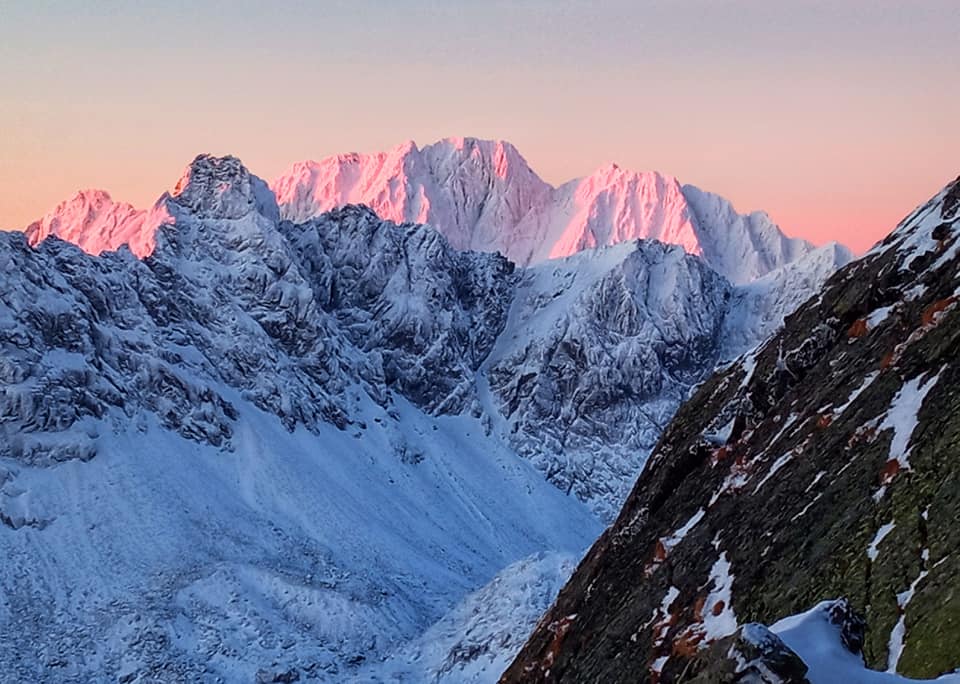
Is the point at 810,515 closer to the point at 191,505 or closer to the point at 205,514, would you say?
the point at 205,514

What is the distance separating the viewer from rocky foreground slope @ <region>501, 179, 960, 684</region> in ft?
53.9

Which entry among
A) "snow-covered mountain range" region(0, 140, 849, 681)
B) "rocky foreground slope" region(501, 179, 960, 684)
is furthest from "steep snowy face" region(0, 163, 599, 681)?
"rocky foreground slope" region(501, 179, 960, 684)

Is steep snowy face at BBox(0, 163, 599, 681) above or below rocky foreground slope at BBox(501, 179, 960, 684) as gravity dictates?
above

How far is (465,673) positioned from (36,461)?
66.5m

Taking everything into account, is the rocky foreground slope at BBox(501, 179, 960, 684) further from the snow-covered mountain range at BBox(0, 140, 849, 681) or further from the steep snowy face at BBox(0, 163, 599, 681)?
the steep snowy face at BBox(0, 163, 599, 681)

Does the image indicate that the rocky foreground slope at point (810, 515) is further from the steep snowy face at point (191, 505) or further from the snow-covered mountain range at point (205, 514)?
the steep snowy face at point (191, 505)

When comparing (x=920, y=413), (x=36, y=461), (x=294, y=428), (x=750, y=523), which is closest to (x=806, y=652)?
(x=920, y=413)

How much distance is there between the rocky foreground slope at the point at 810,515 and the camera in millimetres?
16438

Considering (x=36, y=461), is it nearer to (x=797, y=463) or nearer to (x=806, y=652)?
(x=797, y=463)

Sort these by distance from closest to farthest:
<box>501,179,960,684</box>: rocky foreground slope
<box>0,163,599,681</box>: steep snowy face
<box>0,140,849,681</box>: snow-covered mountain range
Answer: <box>501,179,960,684</box>: rocky foreground slope → <box>0,140,849,681</box>: snow-covered mountain range → <box>0,163,599,681</box>: steep snowy face

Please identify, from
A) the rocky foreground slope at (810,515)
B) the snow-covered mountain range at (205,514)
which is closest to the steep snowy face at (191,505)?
the snow-covered mountain range at (205,514)

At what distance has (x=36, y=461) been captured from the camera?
502 ft

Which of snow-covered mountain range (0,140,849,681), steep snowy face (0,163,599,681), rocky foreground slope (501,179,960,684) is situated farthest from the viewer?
steep snowy face (0,163,599,681)

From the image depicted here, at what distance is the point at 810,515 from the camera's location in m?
23.3
